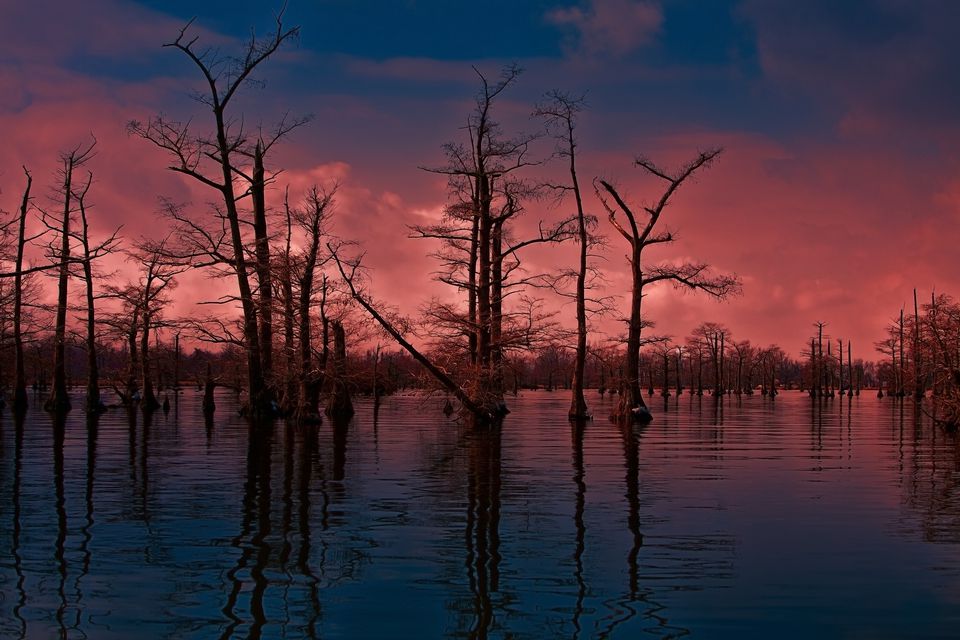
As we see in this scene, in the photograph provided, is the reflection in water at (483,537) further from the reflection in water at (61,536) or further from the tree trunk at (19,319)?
the tree trunk at (19,319)

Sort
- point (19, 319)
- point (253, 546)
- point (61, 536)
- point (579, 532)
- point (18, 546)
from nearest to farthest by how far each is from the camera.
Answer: point (18, 546), point (253, 546), point (61, 536), point (579, 532), point (19, 319)

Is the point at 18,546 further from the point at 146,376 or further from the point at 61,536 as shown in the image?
the point at 146,376

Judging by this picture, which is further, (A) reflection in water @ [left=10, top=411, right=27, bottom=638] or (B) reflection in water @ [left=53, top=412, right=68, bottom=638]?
(B) reflection in water @ [left=53, top=412, right=68, bottom=638]

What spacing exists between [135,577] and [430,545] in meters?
3.03

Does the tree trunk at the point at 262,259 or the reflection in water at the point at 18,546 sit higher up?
the tree trunk at the point at 262,259

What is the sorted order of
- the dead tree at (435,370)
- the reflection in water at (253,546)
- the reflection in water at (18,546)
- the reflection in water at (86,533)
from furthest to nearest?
the dead tree at (435,370) → the reflection in water at (86,533) → the reflection in water at (253,546) → the reflection in water at (18,546)

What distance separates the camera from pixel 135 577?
26.9 feet

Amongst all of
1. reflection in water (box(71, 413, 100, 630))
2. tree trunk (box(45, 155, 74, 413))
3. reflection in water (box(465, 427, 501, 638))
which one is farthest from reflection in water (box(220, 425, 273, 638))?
tree trunk (box(45, 155, 74, 413))

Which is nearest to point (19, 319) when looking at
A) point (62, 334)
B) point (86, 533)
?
point (62, 334)

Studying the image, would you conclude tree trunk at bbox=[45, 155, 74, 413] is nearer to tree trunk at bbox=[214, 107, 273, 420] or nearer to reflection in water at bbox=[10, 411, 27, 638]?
tree trunk at bbox=[214, 107, 273, 420]

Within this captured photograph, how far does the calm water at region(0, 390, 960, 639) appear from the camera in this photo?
7.00 m

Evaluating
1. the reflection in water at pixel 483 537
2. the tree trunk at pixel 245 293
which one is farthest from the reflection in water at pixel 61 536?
the tree trunk at pixel 245 293

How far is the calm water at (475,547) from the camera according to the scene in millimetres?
7004

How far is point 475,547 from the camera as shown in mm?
9578
